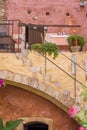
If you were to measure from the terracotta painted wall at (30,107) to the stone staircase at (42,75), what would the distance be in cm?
40

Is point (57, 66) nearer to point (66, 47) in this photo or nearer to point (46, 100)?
point (46, 100)

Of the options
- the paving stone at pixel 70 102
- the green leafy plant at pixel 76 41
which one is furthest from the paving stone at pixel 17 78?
the green leafy plant at pixel 76 41

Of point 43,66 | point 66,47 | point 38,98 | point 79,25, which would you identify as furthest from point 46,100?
point 79,25

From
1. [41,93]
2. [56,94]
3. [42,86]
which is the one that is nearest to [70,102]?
[56,94]

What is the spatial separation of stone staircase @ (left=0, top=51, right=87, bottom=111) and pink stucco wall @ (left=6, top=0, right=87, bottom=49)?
5.52m

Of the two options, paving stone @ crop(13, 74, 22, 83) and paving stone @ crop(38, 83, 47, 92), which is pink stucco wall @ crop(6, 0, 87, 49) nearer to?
paving stone @ crop(13, 74, 22, 83)

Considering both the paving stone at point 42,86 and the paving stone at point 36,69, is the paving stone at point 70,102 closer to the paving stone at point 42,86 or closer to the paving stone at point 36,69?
the paving stone at point 42,86

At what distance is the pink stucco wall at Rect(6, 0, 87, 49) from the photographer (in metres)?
16.7

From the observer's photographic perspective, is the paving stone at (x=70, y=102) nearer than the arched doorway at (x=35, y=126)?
Yes

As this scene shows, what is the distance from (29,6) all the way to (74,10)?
6.13 feet

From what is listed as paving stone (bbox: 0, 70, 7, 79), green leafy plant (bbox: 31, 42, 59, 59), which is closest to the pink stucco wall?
green leafy plant (bbox: 31, 42, 59, 59)

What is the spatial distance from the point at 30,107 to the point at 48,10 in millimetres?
6626

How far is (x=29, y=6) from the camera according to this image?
16.9 m

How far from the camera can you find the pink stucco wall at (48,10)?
1667cm
